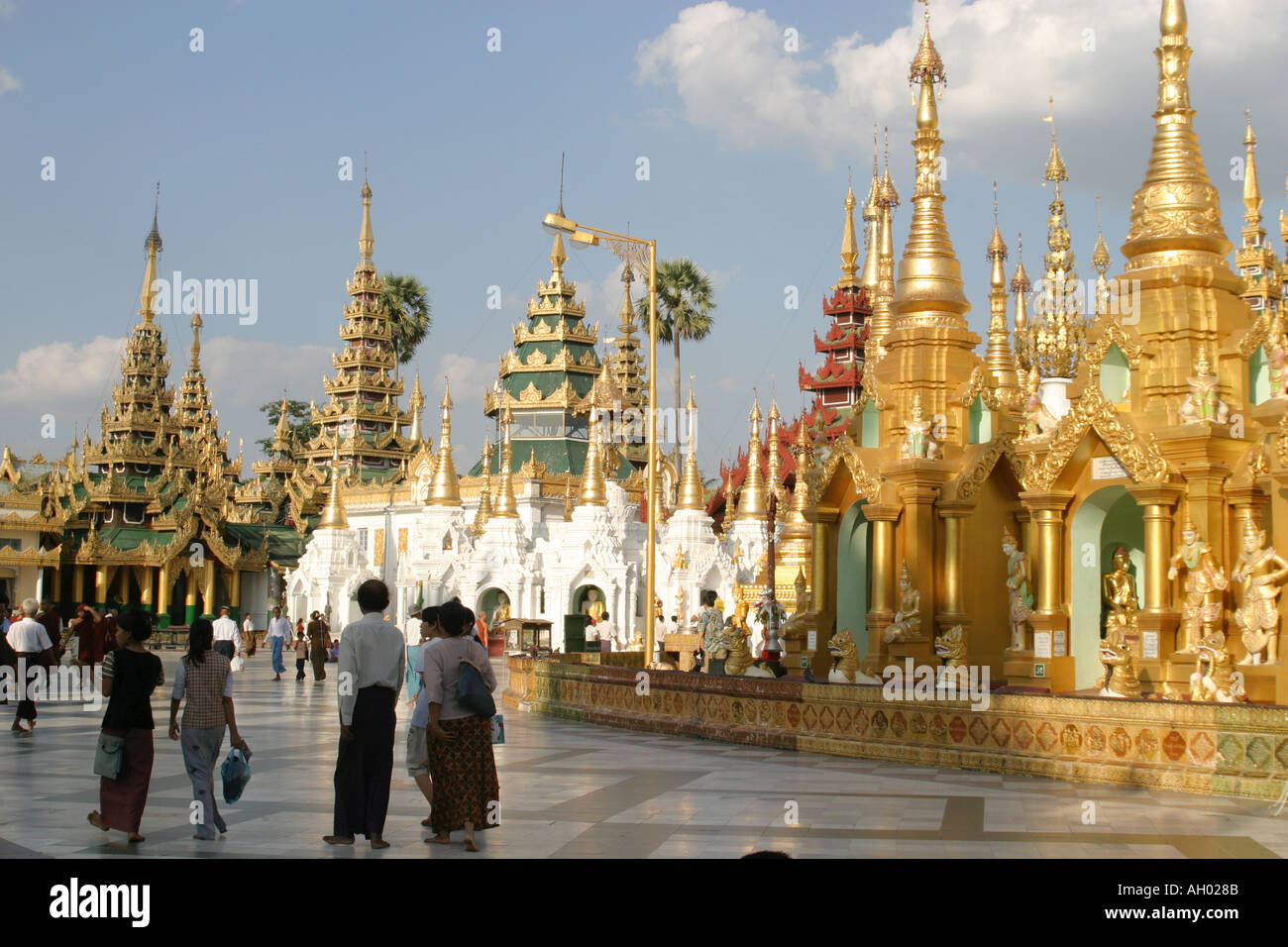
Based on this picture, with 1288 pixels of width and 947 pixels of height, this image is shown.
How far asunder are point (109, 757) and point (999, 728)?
9.03 m

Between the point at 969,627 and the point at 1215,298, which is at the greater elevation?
the point at 1215,298

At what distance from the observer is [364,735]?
381 inches

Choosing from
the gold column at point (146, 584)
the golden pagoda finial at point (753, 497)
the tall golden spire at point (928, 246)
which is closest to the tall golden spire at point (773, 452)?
the golden pagoda finial at point (753, 497)

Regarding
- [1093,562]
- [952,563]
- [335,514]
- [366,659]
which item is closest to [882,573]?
[952,563]

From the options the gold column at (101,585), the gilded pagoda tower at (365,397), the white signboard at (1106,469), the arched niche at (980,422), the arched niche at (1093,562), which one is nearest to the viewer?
the white signboard at (1106,469)

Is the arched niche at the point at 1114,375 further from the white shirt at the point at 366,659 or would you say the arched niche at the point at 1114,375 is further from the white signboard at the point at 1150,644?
the white shirt at the point at 366,659

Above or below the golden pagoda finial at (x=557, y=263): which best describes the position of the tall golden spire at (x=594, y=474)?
below

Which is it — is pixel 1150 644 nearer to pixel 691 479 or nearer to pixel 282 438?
pixel 691 479

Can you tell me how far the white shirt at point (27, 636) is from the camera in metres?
19.0

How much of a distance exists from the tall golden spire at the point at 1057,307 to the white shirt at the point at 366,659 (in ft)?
89.3
